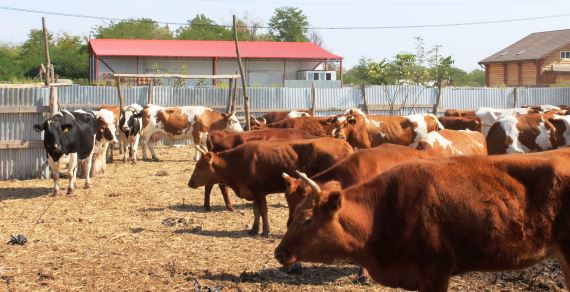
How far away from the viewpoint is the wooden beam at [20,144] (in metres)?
16.8

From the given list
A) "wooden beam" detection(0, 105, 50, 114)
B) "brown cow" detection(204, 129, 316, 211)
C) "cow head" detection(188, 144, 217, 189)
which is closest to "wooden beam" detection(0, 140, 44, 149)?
"wooden beam" detection(0, 105, 50, 114)

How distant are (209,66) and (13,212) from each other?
1614 inches

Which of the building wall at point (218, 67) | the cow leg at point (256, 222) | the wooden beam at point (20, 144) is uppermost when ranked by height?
the building wall at point (218, 67)

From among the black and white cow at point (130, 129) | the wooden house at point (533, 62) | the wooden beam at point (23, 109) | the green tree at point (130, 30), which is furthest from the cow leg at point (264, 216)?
the green tree at point (130, 30)

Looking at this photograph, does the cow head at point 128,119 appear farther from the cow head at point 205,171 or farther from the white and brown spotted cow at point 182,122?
the cow head at point 205,171

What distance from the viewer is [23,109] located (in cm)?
1702

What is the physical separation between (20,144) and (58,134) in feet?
9.18

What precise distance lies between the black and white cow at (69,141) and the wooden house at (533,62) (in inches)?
1860

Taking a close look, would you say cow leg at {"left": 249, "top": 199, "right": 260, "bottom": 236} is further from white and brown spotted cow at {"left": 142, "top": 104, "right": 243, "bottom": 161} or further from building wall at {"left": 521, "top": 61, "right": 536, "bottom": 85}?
building wall at {"left": 521, "top": 61, "right": 536, "bottom": 85}

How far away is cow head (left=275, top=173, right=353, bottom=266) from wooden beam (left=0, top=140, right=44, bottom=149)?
12.6 metres

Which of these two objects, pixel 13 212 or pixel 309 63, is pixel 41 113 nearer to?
pixel 13 212

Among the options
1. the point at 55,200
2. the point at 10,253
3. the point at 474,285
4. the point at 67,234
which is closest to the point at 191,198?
the point at 55,200

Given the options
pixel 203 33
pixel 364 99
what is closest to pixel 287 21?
pixel 203 33

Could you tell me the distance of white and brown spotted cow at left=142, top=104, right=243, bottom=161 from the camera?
71.1 feet
